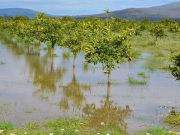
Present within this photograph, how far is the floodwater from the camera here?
1633cm

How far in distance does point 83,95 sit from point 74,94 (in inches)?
27.4

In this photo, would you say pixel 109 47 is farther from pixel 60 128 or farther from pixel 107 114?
pixel 60 128

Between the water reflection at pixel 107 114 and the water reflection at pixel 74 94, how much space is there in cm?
103

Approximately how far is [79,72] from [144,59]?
12.5 meters

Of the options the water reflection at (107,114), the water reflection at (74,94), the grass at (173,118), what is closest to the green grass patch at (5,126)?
the water reflection at (107,114)

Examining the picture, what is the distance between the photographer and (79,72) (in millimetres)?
30312

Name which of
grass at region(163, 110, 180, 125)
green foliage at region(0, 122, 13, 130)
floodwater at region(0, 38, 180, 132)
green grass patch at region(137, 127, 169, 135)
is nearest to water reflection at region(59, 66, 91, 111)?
floodwater at region(0, 38, 180, 132)

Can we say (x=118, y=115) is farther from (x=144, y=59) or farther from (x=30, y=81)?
(x=144, y=59)

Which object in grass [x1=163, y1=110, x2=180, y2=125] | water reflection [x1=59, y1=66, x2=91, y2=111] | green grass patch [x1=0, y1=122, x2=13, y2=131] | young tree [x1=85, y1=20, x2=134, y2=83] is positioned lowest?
water reflection [x1=59, y1=66, x2=91, y2=111]

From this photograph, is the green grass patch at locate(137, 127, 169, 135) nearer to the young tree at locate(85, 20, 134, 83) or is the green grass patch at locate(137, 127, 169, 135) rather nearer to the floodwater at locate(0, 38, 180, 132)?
the floodwater at locate(0, 38, 180, 132)

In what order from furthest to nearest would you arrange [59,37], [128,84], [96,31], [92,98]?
[59,37]
[128,84]
[96,31]
[92,98]

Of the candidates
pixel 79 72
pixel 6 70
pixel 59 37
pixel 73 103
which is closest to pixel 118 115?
pixel 73 103

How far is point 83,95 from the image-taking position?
69.4 feet

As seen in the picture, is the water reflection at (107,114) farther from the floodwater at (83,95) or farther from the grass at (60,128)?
the grass at (60,128)
